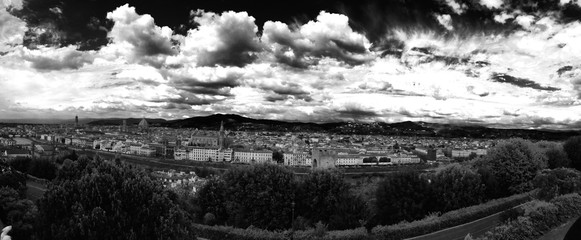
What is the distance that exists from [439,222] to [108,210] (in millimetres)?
11208

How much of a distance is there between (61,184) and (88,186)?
4.07ft

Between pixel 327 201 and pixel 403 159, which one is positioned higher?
pixel 327 201

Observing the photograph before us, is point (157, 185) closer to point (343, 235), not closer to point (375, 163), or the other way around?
point (343, 235)

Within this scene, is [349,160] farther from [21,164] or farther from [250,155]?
[21,164]

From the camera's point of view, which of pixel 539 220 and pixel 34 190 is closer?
pixel 539 220

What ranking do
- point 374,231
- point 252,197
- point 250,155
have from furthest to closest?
point 250,155 → point 252,197 → point 374,231

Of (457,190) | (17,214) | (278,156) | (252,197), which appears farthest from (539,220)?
(278,156)

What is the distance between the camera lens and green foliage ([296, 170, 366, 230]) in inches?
798

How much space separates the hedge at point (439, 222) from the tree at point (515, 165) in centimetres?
410

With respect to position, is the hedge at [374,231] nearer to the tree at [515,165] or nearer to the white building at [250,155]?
the tree at [515,165]

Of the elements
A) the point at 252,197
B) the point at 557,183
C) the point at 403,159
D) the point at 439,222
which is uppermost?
the point at 557,183

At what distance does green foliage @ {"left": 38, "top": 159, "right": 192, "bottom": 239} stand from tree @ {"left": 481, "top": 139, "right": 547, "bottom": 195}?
18206mm

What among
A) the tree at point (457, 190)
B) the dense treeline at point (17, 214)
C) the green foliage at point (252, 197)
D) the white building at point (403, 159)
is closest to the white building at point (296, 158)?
the white building at point (403, 159)

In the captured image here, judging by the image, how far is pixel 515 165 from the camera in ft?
76.2
